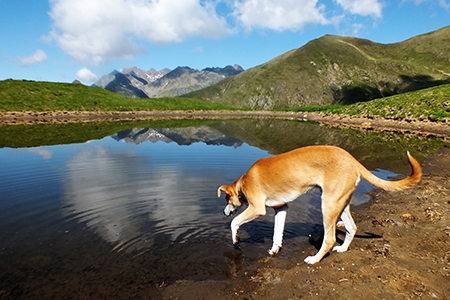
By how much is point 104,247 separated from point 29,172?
10670mm

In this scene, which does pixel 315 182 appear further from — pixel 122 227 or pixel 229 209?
pixel 122 227

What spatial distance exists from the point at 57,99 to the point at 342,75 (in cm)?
17483

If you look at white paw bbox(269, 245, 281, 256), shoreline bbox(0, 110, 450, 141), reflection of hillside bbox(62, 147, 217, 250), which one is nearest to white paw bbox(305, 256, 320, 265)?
white paw bbox(269, 245, 281, 256)

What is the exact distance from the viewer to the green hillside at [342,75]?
169 meters

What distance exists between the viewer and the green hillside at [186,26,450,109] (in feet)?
554

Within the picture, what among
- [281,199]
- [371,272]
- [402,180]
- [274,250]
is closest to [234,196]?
[281,199]

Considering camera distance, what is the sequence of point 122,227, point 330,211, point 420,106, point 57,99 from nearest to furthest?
point 330,211
point 122,227
point 420,106
point 57,99

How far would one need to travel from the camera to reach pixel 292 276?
552 cm

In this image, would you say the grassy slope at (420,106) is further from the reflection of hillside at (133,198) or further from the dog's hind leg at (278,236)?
the dog's hind leg at (278,236)

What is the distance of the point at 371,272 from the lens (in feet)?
17.2

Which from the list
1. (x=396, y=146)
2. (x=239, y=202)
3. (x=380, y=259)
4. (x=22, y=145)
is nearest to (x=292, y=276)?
(x=380, y=259)

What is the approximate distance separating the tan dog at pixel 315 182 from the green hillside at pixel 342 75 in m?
170

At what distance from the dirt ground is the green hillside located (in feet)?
556

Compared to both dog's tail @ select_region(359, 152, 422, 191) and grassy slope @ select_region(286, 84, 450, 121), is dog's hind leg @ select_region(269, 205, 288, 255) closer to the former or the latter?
dog's tail @ select_region(359, 152, 422, 191)
